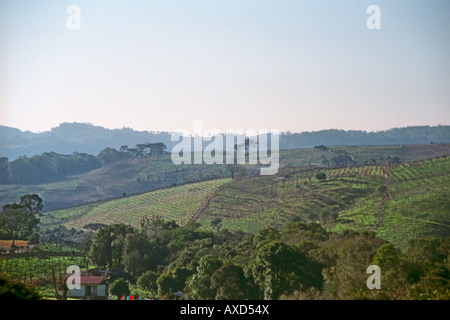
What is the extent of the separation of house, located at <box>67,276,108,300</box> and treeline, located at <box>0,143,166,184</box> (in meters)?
88.6

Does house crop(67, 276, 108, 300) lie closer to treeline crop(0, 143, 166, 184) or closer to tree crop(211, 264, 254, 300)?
tree crop(211, 264, 254, 300)

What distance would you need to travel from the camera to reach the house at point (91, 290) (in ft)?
75.3

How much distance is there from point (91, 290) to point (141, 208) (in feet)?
116

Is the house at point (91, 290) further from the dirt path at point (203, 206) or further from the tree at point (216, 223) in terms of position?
the dirt path at point (203, 206)

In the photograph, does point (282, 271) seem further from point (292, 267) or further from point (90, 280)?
point (90, 280)

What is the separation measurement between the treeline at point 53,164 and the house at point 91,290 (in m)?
88.6

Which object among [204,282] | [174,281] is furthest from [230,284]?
[174,281]

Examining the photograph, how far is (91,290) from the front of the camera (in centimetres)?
2342

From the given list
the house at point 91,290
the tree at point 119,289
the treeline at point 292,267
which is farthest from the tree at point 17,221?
the tree at point 119,289

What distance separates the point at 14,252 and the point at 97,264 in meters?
6.67

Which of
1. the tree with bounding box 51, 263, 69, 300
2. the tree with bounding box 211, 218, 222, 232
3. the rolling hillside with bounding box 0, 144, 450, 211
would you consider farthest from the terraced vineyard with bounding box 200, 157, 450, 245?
the rolling hillside with bounding box 0, 144, 450, 211

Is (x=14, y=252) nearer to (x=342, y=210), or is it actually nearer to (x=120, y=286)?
(x=120, y=286)

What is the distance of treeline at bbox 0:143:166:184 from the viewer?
347ft
